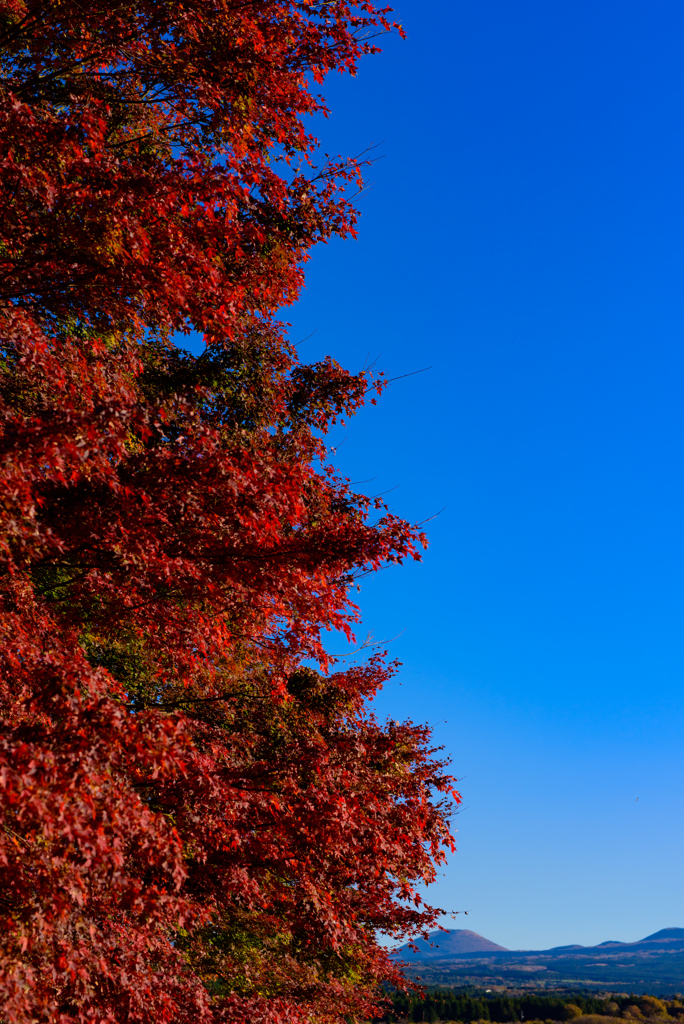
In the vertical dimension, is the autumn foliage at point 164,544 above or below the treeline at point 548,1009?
above

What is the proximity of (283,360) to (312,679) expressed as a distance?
619 cm

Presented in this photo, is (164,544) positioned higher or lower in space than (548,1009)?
higher

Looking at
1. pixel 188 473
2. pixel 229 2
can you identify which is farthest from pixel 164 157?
pixel 188 473

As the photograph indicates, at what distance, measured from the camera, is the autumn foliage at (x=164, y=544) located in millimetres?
4828

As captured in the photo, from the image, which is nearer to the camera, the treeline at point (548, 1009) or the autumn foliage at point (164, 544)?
the autumn foliage at point (164, 544)

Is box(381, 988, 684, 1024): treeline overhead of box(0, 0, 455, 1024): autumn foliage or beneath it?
beneath

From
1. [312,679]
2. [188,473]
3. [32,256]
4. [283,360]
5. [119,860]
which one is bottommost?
[119,860]

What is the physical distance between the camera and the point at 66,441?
4.71 m

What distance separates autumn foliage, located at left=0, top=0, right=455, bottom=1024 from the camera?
4828mm

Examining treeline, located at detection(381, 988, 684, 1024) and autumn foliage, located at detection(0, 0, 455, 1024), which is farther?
treeline, located at detection(381, 988, 684, 1024)

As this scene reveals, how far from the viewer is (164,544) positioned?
698 cm

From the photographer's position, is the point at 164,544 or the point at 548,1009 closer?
the point at 164,544

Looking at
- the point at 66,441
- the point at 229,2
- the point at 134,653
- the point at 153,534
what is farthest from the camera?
the point at 134,653

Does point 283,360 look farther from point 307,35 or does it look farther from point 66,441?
point 66,441
